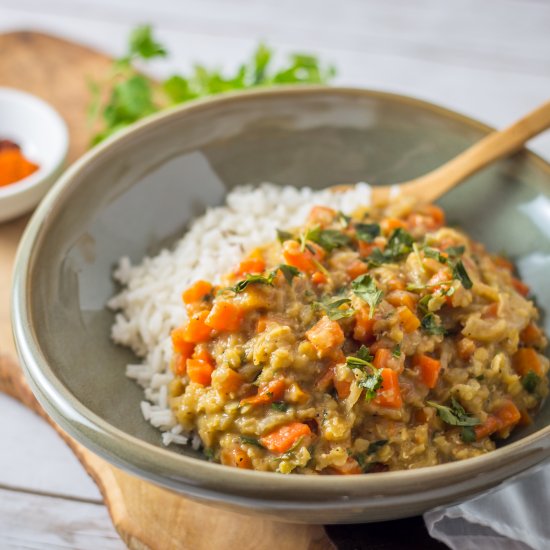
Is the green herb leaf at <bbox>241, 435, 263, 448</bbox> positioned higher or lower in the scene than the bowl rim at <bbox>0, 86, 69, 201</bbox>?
lower

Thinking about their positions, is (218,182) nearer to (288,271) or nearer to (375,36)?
(288,271)

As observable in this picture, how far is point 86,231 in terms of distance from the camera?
4.11 meters

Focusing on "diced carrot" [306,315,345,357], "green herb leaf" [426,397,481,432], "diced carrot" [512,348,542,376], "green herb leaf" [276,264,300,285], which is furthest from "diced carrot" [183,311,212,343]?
"diced carrot" [512,348,542,376]

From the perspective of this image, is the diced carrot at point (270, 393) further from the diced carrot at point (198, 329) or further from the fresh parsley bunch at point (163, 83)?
the fresh parsley bunch at point (163, 83)

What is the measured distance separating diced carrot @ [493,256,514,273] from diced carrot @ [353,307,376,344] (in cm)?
118

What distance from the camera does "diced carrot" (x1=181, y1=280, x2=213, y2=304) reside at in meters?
3.71

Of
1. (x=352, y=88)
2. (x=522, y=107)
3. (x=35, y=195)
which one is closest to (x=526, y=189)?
(x=352, y=88)

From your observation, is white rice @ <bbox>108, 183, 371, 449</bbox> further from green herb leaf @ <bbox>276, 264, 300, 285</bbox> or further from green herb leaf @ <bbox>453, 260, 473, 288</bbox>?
green herb leaf @ <bbox>453, 260, 473, 288</bbox>

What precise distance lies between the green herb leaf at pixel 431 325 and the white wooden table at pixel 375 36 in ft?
9.15

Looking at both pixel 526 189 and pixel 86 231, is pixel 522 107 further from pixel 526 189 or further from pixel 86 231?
pixel 86 231

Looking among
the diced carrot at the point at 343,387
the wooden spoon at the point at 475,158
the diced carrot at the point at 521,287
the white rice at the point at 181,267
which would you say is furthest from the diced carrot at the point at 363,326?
the wooden spoon at the point at 475,158

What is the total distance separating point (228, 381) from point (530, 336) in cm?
146

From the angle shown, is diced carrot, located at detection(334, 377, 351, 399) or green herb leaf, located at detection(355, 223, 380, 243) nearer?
diced carrot, located at detection(334, 377, 351, 399)

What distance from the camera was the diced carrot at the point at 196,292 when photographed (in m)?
3.71
